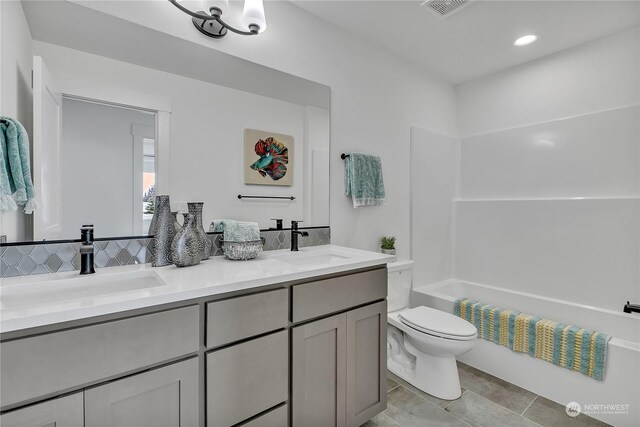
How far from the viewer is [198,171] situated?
60.6 inches

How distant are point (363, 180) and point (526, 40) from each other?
1.61 metres

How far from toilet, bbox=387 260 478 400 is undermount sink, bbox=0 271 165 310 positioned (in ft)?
5.08

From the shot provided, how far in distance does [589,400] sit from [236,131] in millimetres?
2552

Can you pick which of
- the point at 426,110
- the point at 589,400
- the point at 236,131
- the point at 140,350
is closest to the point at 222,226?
the point at 236,131

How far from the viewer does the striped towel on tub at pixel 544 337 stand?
5.84 ft

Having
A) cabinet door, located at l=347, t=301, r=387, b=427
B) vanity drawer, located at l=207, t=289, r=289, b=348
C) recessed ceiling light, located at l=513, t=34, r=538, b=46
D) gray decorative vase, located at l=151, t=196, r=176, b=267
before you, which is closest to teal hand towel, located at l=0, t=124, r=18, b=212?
gray decorative vase, located at l=151, t=196, r=176, b=267

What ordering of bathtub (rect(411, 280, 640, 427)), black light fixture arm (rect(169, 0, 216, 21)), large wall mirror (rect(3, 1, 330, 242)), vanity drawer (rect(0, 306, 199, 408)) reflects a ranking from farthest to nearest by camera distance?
bathtub (rect(411, 280, 640, 427))
black light fixture arm (rect(169, 0, 216, 21))
large wall mirror (rect(3, 1, 330, 242))
vanity drawer (rect(0, 306, 199, 408))

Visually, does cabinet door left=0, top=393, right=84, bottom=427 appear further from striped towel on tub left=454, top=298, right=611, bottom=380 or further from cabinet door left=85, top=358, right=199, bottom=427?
striped towel on tub left=454, top=298, right=611, bottom=380

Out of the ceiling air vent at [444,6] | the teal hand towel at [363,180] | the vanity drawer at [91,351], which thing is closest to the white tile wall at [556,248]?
the teal hand towel at [363,180]

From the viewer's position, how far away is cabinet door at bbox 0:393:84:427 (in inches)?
29.5

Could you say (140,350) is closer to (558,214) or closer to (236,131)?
(236,131)

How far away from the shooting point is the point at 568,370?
187 centimetres

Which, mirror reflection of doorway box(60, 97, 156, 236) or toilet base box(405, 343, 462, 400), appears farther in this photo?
toilet base box(405, 343, 462, 400)

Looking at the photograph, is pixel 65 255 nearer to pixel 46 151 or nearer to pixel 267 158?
pixel 46 151
